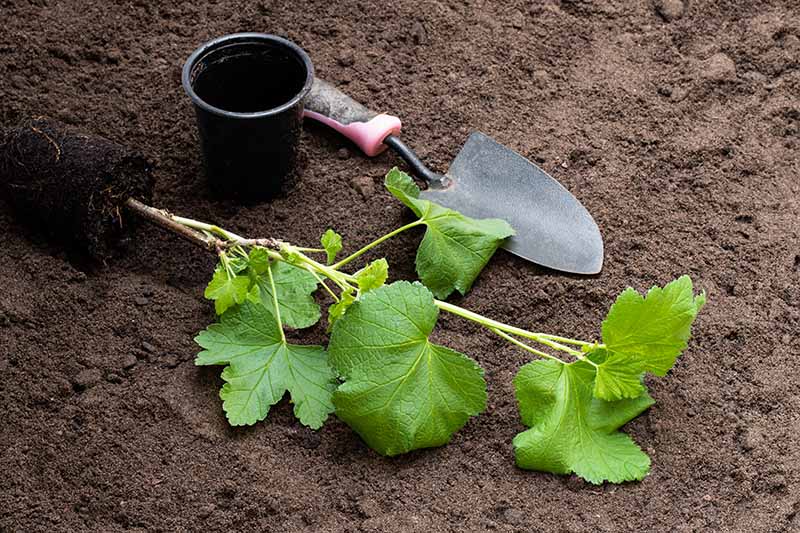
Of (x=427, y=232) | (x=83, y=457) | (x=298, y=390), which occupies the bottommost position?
(x=83, y=457)

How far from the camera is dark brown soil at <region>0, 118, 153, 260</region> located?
238 cm

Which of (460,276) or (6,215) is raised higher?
(460,276)

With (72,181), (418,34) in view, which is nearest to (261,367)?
(72,181)

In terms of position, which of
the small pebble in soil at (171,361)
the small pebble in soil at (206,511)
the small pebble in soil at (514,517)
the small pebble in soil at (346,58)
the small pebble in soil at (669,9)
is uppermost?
the small pebble in soil at (669,9)

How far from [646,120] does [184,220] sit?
1267mm

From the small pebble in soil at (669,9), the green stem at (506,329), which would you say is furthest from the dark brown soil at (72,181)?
the small pebble in soil at (669,9)

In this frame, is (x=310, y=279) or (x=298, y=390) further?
(x=310, y=279)

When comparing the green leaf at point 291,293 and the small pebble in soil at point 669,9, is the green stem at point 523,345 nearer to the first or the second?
the green leaf at point 291,293

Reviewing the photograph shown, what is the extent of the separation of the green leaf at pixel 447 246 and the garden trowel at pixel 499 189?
12 cm

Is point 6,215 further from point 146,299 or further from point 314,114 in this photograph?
point 314,114

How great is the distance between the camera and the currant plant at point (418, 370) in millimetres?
2117

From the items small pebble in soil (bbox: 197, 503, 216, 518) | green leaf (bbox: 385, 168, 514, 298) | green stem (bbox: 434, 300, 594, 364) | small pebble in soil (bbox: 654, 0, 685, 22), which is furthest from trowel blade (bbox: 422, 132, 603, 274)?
small pebble in soil (bbox: 197, 503, 216, 518)

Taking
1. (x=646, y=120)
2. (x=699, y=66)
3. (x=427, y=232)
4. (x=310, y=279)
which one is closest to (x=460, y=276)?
(x=427, y=232)

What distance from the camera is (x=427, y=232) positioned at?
2424 millimetres
